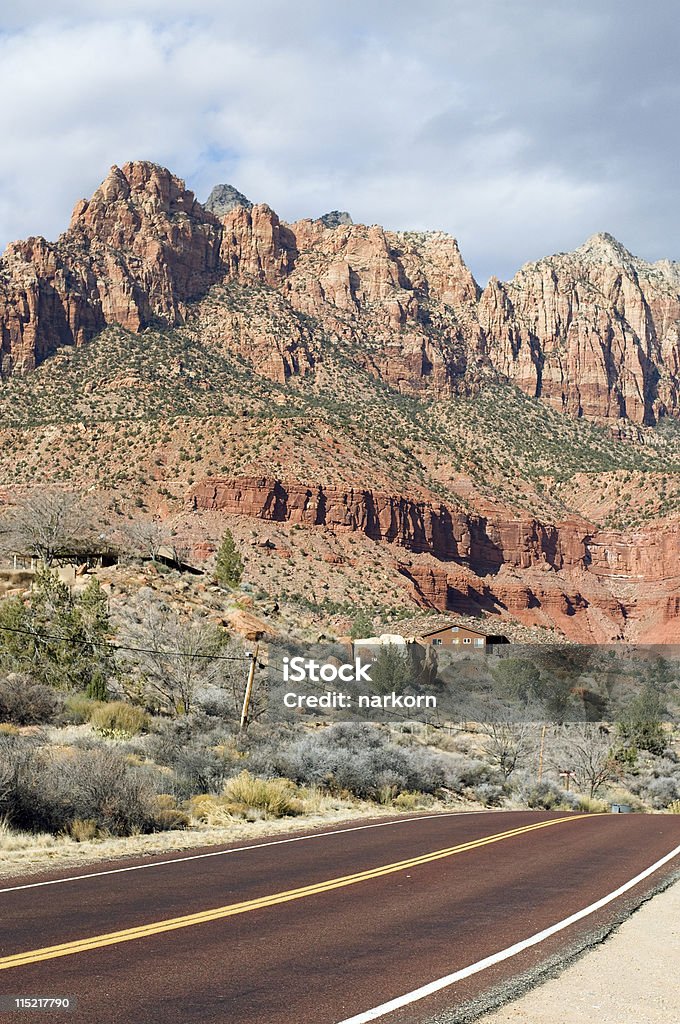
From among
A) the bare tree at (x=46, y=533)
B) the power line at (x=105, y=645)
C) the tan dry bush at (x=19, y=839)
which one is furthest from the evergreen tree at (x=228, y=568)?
the tan dry bush at (x=19, y=839)

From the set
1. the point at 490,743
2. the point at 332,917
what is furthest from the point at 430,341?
the point at 332,917

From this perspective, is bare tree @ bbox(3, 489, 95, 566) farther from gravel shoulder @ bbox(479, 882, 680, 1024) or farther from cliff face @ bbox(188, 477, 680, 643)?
gravel shoulder @ bbox(479, 882, 680, 1024)

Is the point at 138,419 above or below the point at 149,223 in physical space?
below

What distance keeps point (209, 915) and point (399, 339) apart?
15075 centimetres

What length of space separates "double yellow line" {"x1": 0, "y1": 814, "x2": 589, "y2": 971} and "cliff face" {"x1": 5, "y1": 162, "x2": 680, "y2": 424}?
118 meters

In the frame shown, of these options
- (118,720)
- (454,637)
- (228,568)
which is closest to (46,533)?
(228,568)

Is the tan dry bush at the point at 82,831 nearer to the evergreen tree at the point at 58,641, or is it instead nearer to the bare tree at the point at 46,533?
the evergreen tree at the point at 58,641

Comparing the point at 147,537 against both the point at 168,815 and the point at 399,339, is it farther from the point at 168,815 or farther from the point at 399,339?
the point at 399,339

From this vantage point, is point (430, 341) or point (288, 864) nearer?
point (288, 864)

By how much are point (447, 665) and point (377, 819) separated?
43.7 meters

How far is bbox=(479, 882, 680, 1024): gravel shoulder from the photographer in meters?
7.12

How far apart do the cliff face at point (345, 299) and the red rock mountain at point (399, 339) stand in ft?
1.21

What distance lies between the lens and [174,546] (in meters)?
81.4

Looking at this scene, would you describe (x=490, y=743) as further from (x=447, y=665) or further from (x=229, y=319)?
(x=229, y=319)
